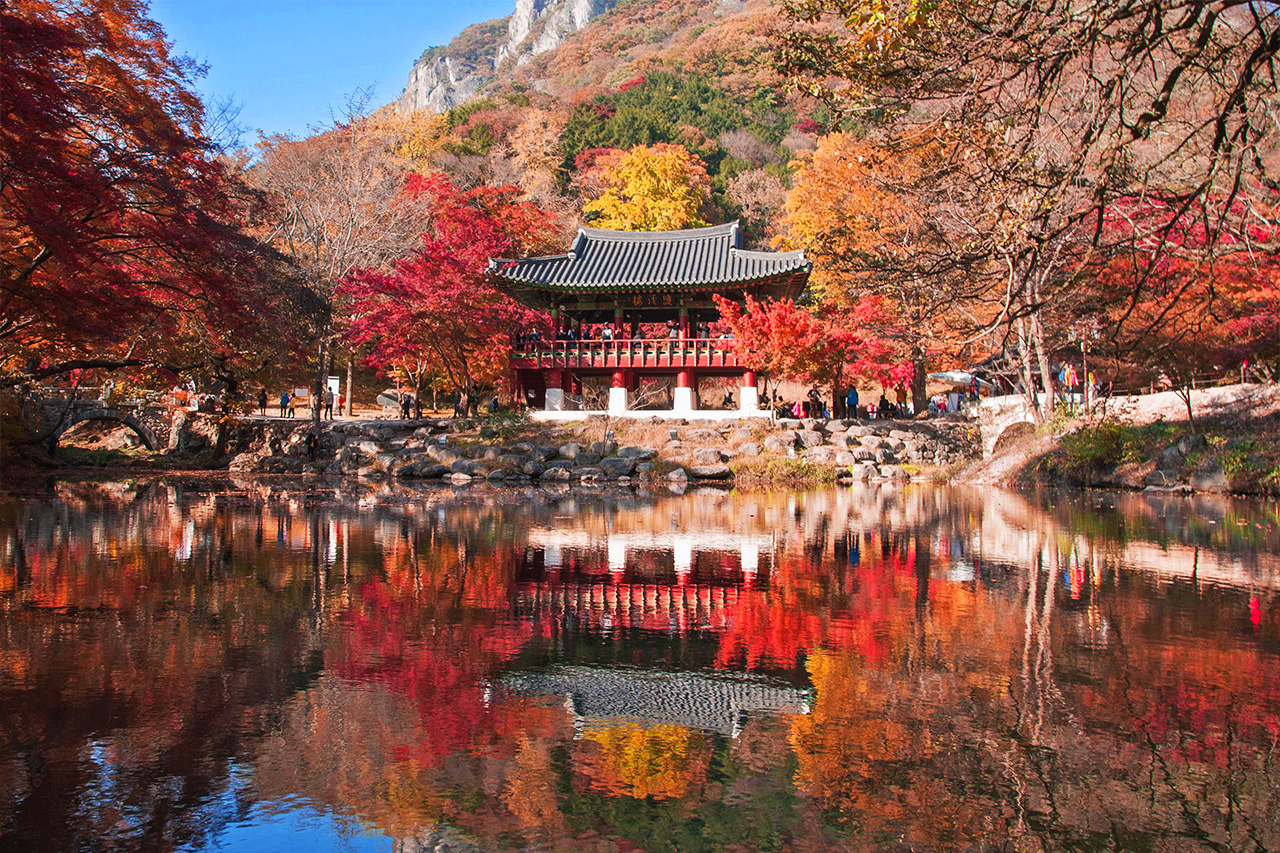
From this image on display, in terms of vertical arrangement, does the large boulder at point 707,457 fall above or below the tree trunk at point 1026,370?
below

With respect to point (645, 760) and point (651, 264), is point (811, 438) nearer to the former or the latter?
point (651, 264)

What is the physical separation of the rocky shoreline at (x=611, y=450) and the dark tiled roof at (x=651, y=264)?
5919mm

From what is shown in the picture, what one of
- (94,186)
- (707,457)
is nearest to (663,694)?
(94,186)

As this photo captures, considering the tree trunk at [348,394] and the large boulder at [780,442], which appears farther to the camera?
the tree trunk at [348,394]

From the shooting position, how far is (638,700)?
445 centimetres

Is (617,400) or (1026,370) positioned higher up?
(1026,370)

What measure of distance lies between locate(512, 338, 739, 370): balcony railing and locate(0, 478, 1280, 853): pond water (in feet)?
75.4

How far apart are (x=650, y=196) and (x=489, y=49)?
115119 millimetres

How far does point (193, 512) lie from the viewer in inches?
555

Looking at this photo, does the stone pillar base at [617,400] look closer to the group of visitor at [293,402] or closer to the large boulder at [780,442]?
the large boulder at [780,442]

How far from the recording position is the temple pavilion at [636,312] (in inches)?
1239

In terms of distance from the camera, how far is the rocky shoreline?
2458 centimetres

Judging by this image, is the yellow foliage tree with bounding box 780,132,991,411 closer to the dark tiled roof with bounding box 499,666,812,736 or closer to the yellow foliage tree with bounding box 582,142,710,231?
the yellow foliage tree with bounding box 582,142,710,231

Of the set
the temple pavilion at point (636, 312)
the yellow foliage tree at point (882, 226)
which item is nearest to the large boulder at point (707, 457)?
the temple pavilion at point (636, 312)
